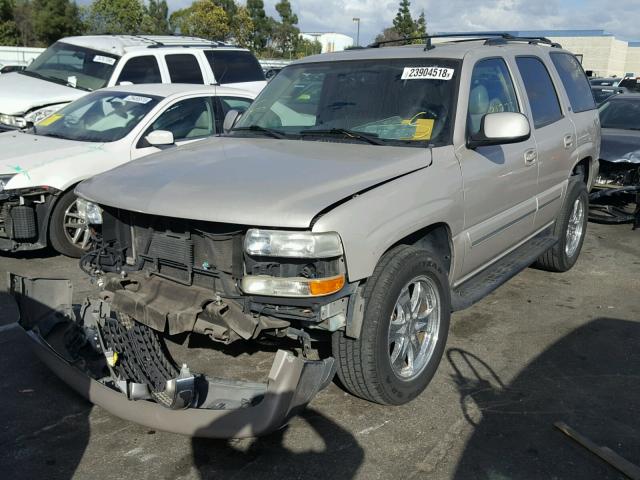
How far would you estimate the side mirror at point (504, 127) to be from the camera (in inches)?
156

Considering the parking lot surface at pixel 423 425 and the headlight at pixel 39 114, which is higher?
the headlight at pixel 39 114

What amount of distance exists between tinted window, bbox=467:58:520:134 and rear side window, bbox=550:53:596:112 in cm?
126

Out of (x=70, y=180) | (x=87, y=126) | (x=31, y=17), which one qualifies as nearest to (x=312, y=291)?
(x=70, y=180)

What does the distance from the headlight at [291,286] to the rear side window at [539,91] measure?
285 cm

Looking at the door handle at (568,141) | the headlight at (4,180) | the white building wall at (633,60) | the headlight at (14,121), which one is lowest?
the headlight at (4,180)

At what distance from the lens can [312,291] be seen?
9.80ft

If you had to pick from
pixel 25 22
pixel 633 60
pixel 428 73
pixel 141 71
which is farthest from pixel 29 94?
pixel 633 60

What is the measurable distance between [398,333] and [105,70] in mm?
8173

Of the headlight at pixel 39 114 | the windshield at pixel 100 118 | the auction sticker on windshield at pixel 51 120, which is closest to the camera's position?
the windshield at pixel 100 118

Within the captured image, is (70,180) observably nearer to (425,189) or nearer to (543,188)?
(425,189)

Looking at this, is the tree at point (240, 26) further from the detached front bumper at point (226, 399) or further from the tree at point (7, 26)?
the detached front bumper at point (226, 399)

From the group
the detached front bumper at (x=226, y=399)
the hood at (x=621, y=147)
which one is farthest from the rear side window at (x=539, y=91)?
the hood at (x=621, y=147)

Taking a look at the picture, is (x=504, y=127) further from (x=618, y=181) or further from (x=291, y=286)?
(x=618, y=181)

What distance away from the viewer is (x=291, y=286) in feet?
9.86
